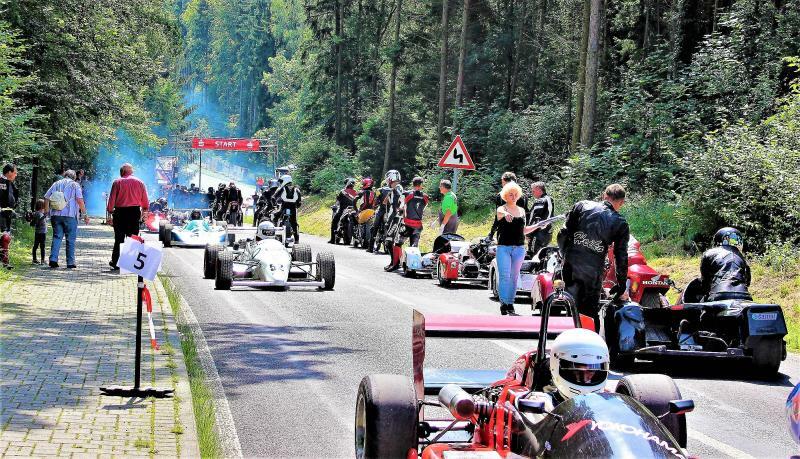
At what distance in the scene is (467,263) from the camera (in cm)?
2064

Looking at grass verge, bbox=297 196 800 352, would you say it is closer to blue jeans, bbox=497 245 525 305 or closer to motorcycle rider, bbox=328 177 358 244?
motorcycle rider, bbox=328 177 358 244

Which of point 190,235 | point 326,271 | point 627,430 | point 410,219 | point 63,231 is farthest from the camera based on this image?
point 190,235

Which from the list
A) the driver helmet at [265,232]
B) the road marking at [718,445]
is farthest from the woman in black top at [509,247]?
the road marking at [718,445]

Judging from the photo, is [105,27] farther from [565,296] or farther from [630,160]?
[565,296]

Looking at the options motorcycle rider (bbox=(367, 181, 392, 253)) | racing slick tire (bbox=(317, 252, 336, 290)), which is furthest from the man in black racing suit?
motorcycle rider (bbox=(367, 181, 392, 253))

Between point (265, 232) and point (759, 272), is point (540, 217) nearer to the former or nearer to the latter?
point (759, 272)

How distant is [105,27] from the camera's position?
3297 cm

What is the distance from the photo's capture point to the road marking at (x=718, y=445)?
7.80m

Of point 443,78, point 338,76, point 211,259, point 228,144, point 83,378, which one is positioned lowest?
point 83,378

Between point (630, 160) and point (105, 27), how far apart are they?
15976 mm

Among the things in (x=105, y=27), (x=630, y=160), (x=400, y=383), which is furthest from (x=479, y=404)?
(x=105, y=27)

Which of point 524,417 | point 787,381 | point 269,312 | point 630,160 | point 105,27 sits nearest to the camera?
point 524,417

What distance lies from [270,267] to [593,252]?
7.95 meters

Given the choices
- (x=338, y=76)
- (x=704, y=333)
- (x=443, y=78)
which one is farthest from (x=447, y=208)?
(x=338, y=76)
